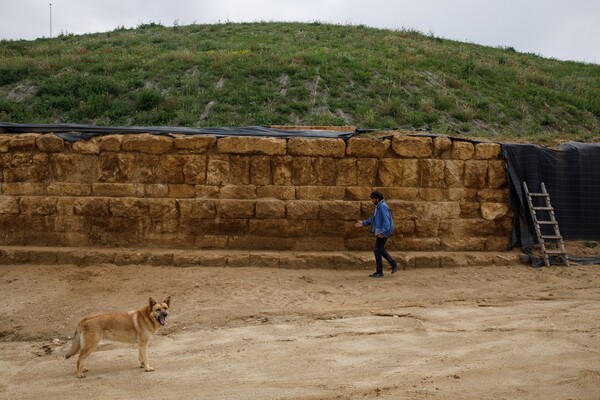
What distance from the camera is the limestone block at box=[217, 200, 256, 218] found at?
11.1 meters

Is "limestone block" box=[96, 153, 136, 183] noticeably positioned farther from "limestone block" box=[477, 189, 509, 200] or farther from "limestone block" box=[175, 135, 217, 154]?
"limestone block" box=[477, 189, 509, 200]

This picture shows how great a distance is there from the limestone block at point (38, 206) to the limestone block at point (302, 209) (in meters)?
4.41

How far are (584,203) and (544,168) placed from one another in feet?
3.66

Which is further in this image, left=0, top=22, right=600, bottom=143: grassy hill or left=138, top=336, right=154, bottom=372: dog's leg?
left=0, top=22, right=600, bottom=143: grassy hill

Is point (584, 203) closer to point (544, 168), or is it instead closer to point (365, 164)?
point (544, 168)

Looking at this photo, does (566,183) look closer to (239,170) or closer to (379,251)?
(379,251)

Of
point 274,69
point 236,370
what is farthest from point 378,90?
point 236,370

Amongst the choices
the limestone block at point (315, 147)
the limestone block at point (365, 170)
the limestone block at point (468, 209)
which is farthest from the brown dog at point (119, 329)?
the limestone block at point (468, 209)

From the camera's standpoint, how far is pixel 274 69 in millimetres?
22625

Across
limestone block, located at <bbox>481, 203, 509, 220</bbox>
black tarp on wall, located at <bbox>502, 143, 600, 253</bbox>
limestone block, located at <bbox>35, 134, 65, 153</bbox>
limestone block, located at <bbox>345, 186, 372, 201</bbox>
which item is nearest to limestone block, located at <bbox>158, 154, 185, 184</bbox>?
limestone block, located at <bbox>35, 134, 65, 153</bbox>

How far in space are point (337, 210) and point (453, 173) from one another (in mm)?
2419

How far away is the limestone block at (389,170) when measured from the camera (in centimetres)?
1142

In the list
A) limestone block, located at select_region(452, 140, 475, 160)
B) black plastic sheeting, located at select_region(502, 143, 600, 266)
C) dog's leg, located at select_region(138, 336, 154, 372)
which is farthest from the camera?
black plastic sheeting, located at select_region(502, 143, 600, 266)

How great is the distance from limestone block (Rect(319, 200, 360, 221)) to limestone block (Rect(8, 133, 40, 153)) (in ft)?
18.4
